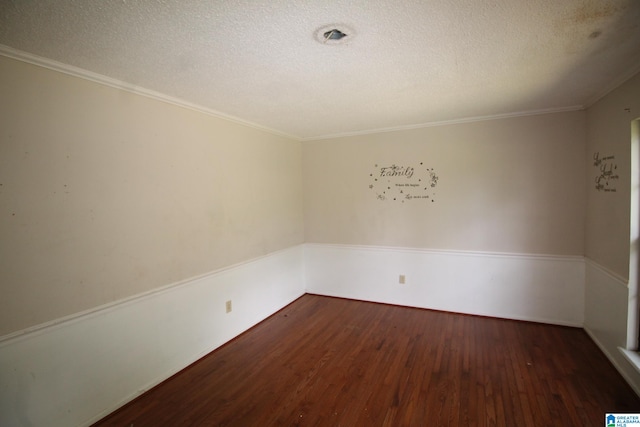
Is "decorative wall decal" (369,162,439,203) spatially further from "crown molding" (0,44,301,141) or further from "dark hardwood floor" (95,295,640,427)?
"crown molding" (0,44,301,141)

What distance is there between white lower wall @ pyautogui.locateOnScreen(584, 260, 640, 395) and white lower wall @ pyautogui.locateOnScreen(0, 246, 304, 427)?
10.9 feet

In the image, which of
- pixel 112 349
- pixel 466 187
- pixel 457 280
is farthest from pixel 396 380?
pixel 466 187

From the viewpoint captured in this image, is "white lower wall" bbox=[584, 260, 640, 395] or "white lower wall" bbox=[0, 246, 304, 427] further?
"white lower wall" bbox=[584, 260, 640, 395]

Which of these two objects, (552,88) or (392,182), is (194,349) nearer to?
(392,182)

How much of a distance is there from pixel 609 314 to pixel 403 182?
89.5 inches

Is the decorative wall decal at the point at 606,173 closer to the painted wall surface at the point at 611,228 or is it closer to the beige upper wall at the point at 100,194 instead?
the painted wall surface at the point at 611,228

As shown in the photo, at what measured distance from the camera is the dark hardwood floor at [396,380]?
74.5 inches

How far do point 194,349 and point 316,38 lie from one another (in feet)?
8.82

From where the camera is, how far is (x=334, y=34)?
4.83 ft

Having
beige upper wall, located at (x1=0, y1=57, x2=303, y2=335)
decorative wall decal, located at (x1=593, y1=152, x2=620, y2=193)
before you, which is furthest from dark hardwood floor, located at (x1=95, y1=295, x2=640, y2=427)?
decorative wall decal, located at (x1=593, y1=152, x2=620, y2=193)

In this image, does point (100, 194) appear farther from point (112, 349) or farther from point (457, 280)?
point (457, 280)

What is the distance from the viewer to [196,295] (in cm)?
259

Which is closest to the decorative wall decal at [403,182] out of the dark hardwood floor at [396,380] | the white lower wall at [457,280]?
the white lower wall at [457,280]

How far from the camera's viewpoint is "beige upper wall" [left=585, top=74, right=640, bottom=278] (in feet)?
6.93
